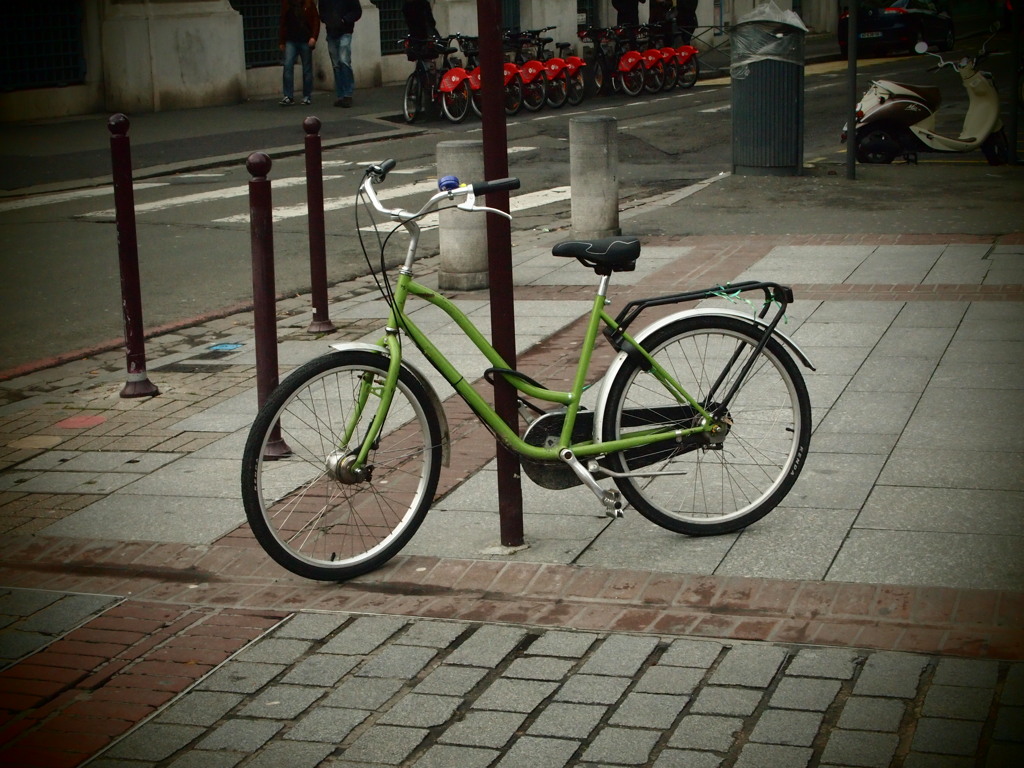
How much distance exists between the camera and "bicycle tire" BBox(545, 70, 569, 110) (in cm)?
2484

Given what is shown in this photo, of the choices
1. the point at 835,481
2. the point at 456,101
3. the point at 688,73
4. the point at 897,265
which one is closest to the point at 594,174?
the point at 897,265

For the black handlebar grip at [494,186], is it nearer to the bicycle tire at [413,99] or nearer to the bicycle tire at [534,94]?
the bicycle tire at [413,99]

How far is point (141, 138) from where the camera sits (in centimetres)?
A: 2052

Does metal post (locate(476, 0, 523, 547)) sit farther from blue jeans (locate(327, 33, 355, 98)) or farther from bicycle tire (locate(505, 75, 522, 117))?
blue jeans (locate(327, 33, 355, 98))

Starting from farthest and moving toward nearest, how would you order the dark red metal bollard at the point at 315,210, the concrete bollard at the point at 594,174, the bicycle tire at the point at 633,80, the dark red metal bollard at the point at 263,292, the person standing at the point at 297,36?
the bicycle tire at the point at 633,80 → the person standing at the point at 297,36 → the concrete bollard at the point at 594,174 → the dark red metal bollard at the point at 315,210 → the dark red metal bollard at the point at 263,292

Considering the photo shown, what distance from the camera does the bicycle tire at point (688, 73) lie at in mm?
28688

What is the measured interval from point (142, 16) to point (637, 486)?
65.9 feet

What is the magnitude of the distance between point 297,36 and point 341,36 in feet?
2.44

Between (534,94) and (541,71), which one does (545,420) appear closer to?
(534,94)

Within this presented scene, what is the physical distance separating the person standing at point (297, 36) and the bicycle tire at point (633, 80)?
19.5 ft

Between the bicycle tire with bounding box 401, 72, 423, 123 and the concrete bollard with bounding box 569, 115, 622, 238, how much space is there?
11781mm

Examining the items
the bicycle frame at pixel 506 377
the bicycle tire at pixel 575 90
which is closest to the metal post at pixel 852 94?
the bicycle frame at pixel 506 377

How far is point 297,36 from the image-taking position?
24.1m

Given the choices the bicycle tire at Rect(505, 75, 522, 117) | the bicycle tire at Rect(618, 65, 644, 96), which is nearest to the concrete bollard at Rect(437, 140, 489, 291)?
the bicycle tire at Rect(505, 75, 522, 117)
